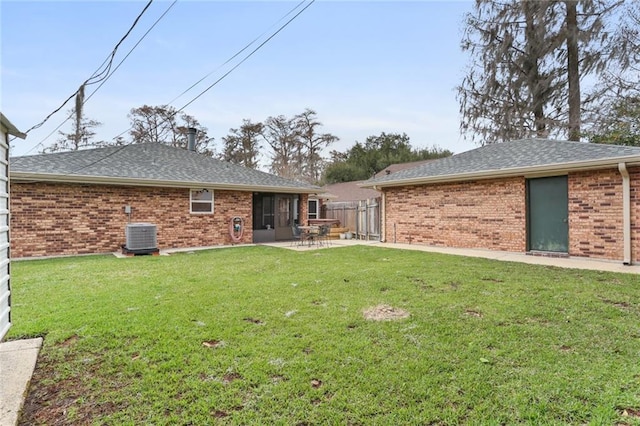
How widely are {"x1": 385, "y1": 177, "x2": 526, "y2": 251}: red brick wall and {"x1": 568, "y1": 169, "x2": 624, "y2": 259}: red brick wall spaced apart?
3.82 feet

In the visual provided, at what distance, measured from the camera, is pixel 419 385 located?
96.8 inches

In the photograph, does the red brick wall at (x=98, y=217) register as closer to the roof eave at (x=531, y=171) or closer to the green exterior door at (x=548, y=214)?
the roof eave at (x=531, y=171)

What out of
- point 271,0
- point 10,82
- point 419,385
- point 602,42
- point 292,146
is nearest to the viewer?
point 419,385

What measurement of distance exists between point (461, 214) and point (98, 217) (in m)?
11.1

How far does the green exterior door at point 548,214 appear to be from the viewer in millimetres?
8586

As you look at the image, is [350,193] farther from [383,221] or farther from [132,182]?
[132,182]

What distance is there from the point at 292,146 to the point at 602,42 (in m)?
20.2

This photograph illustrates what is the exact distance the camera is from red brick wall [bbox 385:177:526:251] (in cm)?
946

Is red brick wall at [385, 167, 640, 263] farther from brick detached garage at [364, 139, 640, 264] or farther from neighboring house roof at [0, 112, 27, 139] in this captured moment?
neighboring house roof at [0, 112, 27, 139]

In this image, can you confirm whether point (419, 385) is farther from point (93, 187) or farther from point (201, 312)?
point (93, 187)

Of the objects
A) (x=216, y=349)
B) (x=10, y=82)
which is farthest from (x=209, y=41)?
(x=216, y=349)

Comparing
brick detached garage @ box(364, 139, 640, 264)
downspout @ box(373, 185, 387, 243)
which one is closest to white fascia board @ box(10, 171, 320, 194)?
downspout @ box(373, 185, 387, 243)

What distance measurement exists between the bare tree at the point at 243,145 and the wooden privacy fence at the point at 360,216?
40.5ft

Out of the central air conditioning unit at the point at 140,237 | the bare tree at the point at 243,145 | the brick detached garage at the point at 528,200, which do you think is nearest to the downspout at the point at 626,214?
the brick detached garage at the point at 528,200
